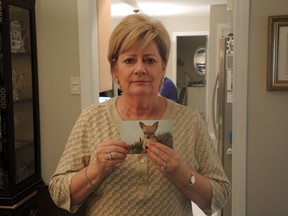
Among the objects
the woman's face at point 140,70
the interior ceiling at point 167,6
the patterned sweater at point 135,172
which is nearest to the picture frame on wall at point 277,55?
the patterned sweater at point 135,172

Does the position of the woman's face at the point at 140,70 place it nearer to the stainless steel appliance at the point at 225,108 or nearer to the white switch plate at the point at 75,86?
the white switch plate at the point at 75,86

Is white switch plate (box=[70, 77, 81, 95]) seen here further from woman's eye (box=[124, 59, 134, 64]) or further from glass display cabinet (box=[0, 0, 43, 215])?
woman's eye (box=[124, 59, 134, 64])

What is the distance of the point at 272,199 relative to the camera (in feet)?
7.49

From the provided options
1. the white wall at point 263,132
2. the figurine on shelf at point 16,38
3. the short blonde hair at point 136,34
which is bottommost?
the white wall at point 263,132

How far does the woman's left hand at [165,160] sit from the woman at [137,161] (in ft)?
0.05

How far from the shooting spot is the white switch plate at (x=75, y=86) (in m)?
2.46

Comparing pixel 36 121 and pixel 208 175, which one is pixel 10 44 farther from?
pixel 208 175

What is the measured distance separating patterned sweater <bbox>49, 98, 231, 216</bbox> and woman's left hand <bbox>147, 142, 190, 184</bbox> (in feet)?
0.20

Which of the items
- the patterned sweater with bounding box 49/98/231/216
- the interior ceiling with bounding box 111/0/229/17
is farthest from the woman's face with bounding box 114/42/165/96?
the interior ceiling with bounding box 111/0/229/17

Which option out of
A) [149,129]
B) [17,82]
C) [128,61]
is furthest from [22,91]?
[149,129]

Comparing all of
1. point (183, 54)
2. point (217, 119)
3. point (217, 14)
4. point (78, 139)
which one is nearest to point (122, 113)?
point (78, 139)

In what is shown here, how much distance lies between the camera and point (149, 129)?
1046 millimetres

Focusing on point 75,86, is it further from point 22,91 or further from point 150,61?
point 150,61

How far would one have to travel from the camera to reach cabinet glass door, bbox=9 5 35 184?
7.62ft
